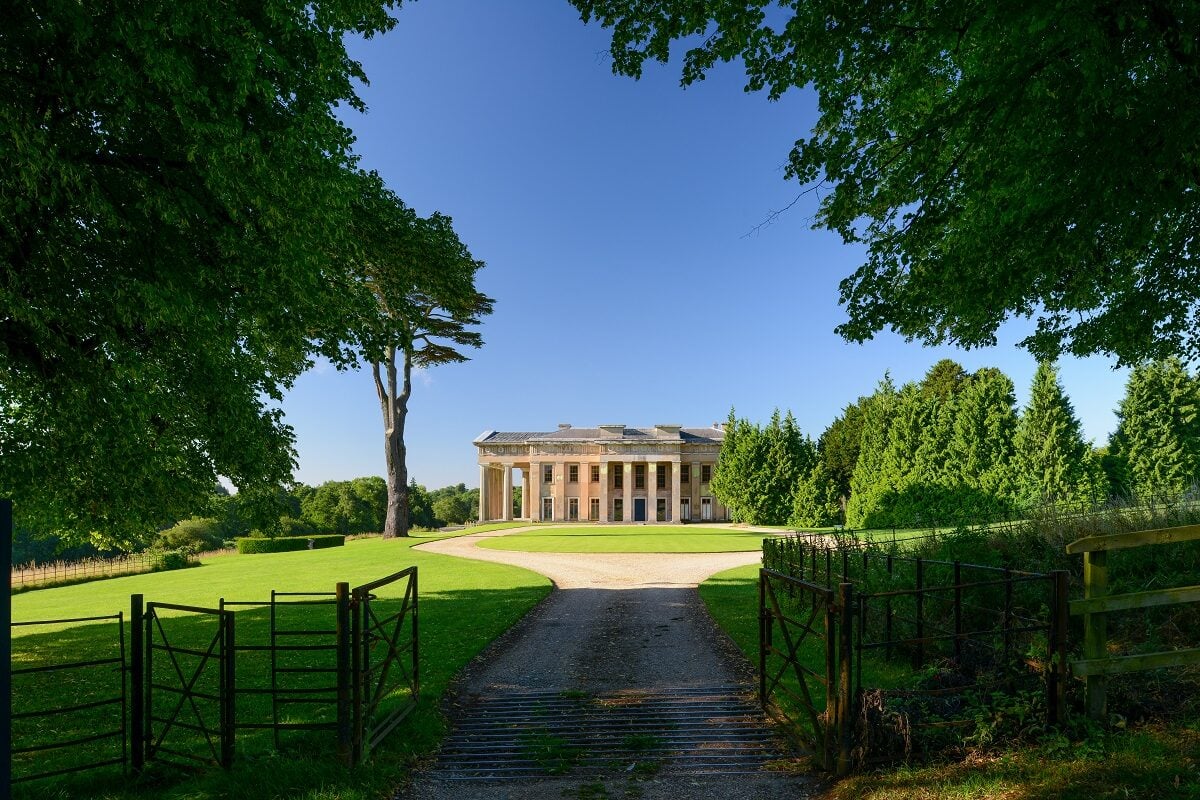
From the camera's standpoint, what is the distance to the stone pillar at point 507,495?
64.6m

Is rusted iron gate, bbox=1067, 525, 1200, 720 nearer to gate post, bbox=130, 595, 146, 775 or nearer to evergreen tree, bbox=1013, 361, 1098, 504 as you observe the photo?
gate post, bbox=130, 595, 146, 775

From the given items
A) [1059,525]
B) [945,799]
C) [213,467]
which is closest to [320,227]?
[213,467]

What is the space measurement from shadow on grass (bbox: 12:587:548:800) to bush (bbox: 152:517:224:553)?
3469 cm

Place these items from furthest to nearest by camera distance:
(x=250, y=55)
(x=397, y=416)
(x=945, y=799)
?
(x=397, y=416), (x=250, y=55), (x=945, y=799)

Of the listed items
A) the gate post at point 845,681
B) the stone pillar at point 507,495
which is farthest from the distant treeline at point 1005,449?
the stone pillar at point 507,495

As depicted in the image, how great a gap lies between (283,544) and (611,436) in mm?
33312

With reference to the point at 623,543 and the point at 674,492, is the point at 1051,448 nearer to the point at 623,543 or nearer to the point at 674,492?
the point at 623,543

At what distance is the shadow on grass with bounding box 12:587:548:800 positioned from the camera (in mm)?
5887

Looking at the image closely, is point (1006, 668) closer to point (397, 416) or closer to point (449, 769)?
point (449, 769)

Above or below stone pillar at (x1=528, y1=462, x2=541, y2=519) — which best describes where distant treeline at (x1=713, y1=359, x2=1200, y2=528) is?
above

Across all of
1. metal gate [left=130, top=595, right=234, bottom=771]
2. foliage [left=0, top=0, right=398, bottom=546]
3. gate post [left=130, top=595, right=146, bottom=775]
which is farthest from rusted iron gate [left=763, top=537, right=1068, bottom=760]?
foliage [left=0, top=0, right=398, bottom=546]

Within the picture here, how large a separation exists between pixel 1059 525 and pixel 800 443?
33.0m

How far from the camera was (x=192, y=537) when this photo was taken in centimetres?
4791

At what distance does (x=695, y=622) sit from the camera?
13.0 meters
